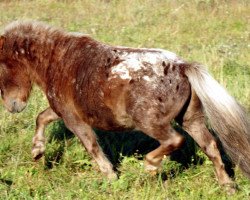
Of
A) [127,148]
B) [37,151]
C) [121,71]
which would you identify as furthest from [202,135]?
[37,151]

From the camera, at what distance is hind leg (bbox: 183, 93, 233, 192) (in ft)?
16.5

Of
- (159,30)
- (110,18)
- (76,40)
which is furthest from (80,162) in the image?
(110,18)

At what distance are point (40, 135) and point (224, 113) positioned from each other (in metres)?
2.05

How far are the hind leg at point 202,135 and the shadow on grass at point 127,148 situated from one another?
46 cm

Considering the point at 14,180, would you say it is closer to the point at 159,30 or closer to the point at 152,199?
the point at 152,199

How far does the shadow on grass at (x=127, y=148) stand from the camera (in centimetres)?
576

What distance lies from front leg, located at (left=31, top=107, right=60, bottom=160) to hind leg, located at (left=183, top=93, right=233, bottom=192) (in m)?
1.54

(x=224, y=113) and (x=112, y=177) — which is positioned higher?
(x=224, y=113)

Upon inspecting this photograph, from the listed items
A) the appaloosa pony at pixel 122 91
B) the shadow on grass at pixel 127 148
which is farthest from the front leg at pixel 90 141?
the shadow on grass at pixel 127 148

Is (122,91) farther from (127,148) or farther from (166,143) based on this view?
(127,148)

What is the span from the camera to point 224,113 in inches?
191

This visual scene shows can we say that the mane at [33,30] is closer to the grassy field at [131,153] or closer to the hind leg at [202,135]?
the grassy field at [131,153]

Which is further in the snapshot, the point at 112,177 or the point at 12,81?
the point at 12,81

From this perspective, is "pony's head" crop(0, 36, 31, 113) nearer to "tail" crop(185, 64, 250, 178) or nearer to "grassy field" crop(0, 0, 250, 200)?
"grassy field" crop(0, 0, 250, 200)
